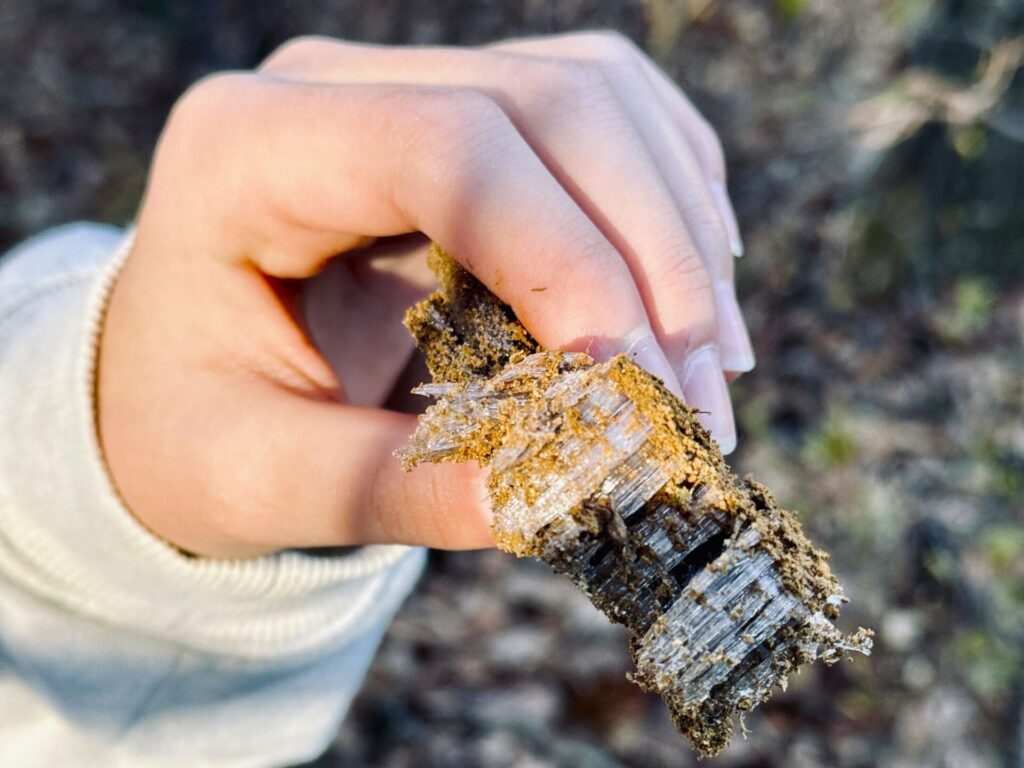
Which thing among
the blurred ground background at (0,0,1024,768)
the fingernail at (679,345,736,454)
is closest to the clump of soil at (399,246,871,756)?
the fingernail at (679,345,736,454)

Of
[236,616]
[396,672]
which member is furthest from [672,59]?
[236,616]

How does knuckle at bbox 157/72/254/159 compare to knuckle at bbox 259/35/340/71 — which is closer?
knuckle at bbox 157/72/254/159

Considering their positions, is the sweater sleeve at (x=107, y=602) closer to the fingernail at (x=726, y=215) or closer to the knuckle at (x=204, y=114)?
the knuckle at (x=204, y=114)

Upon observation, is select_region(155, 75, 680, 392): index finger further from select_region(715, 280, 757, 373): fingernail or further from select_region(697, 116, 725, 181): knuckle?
select_region(697, 116, 725, 181): knuckle

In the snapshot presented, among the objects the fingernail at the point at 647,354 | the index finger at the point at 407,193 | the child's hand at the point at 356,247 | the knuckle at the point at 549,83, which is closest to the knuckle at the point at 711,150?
the child's hand at the point at 356,247

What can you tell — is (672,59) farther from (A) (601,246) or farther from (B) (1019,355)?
(A) (601,246)

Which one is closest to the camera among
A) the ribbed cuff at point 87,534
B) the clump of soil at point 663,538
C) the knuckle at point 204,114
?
the clump of soil at point 663,538

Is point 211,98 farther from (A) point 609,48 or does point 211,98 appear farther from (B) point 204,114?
(A) point 609,48
